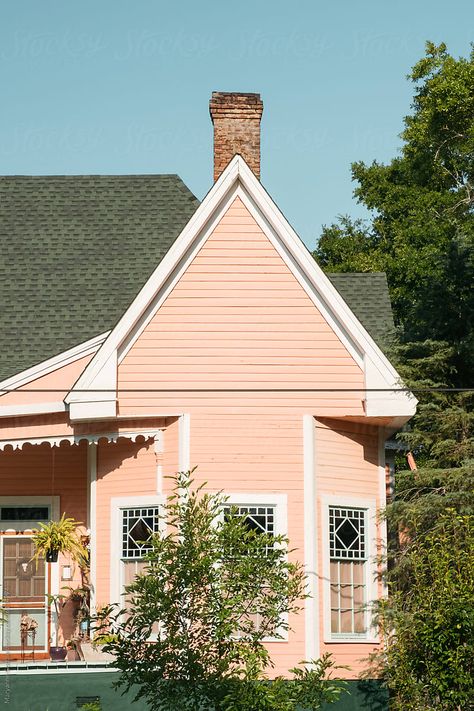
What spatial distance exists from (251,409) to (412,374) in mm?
3591

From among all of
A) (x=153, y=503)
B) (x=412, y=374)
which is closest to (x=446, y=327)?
(x=412, y=374)

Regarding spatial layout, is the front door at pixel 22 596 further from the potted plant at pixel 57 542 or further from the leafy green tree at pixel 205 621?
the leafy green tree at pixel 205 621

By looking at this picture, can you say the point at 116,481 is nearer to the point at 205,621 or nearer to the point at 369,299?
the point at 205,621

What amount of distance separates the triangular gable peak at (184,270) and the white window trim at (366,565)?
5.49 feet

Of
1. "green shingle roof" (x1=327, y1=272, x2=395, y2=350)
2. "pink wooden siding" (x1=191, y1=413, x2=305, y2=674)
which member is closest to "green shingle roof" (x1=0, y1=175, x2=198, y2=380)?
"green shingle roof" (x1=327, y1=272, x2=395, y2=350)

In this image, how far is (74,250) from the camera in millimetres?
26688

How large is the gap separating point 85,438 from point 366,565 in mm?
5292

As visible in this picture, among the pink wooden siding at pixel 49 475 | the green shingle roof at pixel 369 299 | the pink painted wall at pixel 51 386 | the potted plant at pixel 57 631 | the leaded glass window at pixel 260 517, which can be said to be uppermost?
the green shingle roof at pixel 369 299

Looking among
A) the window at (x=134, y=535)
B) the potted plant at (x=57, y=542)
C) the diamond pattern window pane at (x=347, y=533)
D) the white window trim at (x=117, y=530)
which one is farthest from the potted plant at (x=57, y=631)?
the diamond pattern window pane at (x=347, y=533)

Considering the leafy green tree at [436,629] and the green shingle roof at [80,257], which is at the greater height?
the green shingle roof at [80,257]

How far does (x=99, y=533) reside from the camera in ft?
Answer: 71.8

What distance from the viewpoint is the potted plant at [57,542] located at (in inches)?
870

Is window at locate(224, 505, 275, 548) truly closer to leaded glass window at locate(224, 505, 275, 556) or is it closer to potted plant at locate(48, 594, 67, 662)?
leaded glass window at locate(224, 505, 275, 556)

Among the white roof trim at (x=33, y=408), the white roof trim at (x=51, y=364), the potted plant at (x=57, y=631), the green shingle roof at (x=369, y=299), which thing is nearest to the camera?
the white roof trim at (x=33, y=408)
